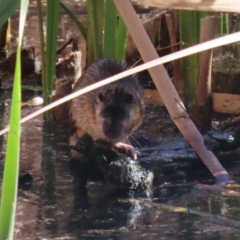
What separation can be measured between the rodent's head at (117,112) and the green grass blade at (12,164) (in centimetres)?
261

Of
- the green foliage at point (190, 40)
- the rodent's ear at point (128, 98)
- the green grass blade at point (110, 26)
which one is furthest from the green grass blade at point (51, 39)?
the green foliage at point (190, 40)

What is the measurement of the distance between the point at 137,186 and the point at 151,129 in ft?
4.64

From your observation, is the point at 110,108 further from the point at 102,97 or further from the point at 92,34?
the point at 92,34

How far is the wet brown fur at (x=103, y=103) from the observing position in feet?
15.4

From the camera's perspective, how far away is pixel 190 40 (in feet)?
16.6

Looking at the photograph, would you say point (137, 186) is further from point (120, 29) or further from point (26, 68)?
point (26, 68)

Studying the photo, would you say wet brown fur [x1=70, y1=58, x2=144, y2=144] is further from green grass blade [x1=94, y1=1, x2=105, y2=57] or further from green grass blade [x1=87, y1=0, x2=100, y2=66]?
green grass blade [x1=94, y1=1, x2=105, y2=57]

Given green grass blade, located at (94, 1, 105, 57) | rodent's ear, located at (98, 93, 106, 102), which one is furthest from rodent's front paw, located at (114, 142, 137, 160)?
green grass blade, located at (94, 1, 105, 57)

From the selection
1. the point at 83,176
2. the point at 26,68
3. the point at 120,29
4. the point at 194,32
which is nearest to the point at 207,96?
the point at 194,32

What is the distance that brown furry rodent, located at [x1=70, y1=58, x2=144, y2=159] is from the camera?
458 centimetres

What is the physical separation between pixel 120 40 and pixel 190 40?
53cm

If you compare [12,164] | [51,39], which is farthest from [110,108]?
[12,164]

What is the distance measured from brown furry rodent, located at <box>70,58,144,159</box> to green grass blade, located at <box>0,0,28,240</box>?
246 centimetres

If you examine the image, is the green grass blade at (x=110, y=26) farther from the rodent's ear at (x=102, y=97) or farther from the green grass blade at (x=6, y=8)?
the green grass blade at (x=6, y=8)
